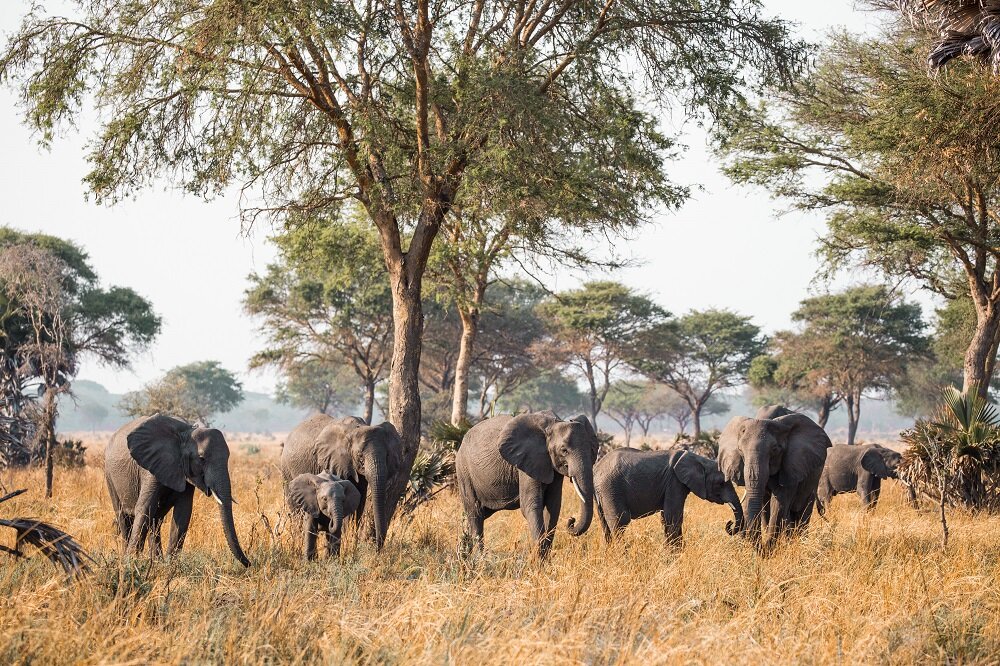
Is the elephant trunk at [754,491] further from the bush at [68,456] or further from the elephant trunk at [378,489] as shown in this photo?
the bush at [68,456]

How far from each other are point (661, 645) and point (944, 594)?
3.03 metres

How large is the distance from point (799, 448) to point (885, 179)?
9522 millimetres

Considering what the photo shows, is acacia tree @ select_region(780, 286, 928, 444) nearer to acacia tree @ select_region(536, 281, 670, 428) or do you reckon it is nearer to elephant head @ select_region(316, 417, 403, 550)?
acacia tree @ select_region(536, 281, 670, 428)

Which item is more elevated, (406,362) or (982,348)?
(982,348)

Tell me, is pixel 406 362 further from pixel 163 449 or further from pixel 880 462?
pixel 880 462

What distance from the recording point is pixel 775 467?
1086cm

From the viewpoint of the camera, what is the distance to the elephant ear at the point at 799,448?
10.9 meters

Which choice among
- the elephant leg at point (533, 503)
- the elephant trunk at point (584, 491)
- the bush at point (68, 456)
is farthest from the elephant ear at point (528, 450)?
the bush at point (68, 456)

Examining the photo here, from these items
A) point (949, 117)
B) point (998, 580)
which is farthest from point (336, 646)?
point (949, 117)

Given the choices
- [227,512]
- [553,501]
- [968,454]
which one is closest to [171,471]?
[227,512]

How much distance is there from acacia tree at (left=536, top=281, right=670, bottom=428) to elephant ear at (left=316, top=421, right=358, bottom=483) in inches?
1199

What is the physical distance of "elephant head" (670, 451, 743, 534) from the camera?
10688mm

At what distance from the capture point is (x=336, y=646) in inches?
222

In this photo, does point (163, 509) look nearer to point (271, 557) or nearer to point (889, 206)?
point (271, 557)
